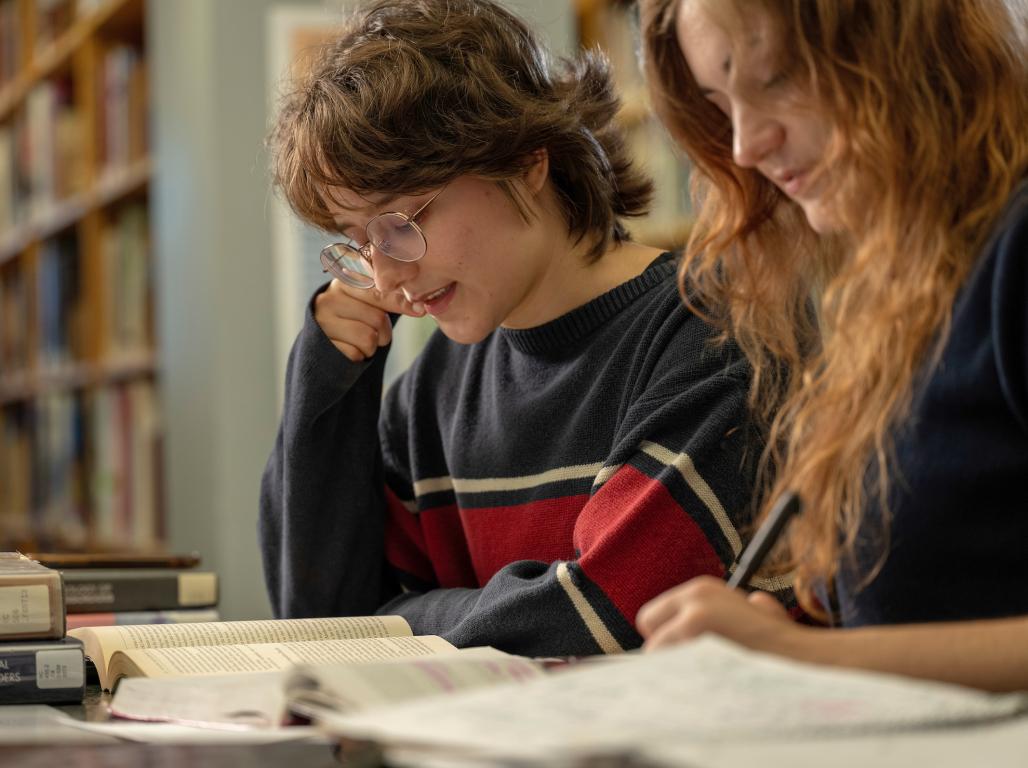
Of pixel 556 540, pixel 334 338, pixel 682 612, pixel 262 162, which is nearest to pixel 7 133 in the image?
pixel 262 162

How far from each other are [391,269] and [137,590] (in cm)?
48

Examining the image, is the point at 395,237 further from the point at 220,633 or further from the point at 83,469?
the point at 83,469

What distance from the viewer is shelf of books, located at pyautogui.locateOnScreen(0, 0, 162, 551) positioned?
304cm

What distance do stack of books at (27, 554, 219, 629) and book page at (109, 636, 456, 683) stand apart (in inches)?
16.4

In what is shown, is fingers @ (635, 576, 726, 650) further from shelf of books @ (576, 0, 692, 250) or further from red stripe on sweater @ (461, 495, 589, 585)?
shelf of books @ (576, 0, 692, 250)

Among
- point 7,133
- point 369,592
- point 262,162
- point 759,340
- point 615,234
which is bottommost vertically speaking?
point 369,592

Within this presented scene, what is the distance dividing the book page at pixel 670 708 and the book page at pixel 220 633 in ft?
1.66

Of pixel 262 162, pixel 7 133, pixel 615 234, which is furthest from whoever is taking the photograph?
pixel 7 133

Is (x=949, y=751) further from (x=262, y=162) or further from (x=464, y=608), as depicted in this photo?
(x=262, y=162)

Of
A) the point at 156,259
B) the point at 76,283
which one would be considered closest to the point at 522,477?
the point at 156,259

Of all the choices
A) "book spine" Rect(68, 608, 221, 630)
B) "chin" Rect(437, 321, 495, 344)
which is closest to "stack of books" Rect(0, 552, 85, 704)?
"book spine" Rect(68, 608, 221, 630)

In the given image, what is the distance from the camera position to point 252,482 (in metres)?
2.42

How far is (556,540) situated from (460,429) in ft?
0.67

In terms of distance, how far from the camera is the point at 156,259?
2.81m
